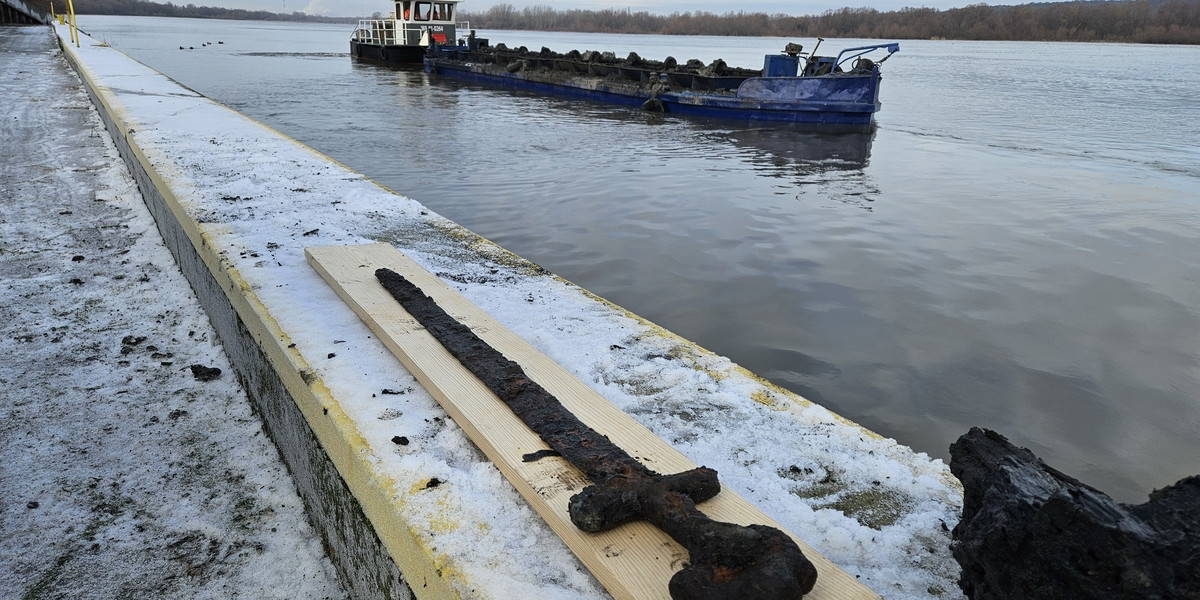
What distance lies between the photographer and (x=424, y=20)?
33.9m

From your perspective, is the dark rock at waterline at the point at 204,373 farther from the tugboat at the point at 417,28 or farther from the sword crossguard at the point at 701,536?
the tugboat at the point at 417,28

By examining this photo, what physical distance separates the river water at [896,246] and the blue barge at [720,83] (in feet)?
3.17

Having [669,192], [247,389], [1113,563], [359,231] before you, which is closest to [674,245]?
[669,192]

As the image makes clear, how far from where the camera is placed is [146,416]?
116 inches

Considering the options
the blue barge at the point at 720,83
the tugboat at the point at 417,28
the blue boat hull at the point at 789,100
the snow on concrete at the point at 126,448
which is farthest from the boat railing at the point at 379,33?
the snow on concrete at the point at 126,448

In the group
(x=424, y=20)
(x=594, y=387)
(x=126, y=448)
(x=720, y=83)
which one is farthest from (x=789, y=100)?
(x=424, y=20)

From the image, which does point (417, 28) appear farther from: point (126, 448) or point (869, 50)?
point (126, 448)

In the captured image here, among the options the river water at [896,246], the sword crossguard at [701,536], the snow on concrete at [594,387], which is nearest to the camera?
the sword crossguard at [701,536]

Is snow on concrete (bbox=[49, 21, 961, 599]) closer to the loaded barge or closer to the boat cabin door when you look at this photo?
the loaded barge

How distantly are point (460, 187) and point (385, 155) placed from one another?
3.02 meters

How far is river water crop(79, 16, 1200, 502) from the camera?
427 centimetres

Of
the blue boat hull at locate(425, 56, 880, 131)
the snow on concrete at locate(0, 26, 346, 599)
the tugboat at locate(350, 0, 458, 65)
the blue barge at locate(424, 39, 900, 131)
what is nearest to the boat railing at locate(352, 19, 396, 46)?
the tugboat at locate(350, 0, 458, 65)

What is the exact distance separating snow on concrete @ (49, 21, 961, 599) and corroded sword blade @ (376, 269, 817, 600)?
0.16 meters

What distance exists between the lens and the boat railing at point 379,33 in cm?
3572
